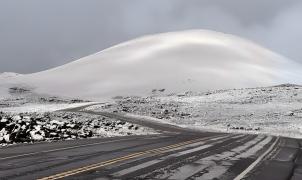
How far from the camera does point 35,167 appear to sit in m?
14.4

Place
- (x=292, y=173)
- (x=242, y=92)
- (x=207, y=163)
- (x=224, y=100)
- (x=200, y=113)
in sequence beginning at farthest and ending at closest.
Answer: (x=242, y=92) → (x=224, y=100) → (x=200, y=113) → (x=207, y=163) → (x=292, y=173)

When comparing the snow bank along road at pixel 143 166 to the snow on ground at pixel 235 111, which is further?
the snow on ground at pixel 235 111

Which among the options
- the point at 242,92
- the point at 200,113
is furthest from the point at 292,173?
the point at 242,92

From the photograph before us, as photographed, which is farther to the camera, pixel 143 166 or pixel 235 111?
pixel 235 111

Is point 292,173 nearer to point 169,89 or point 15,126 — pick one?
point 15,126

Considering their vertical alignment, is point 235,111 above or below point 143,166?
above

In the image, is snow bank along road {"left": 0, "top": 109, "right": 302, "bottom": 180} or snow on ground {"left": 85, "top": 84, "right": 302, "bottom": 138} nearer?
snow bank along road {"left": 0, "top": 109, "right": 302, "bottom": 180}

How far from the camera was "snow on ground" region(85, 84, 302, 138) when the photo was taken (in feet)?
234

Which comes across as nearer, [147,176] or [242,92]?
[147,176]

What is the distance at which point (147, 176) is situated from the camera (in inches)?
526

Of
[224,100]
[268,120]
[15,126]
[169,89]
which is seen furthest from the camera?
[169,89]

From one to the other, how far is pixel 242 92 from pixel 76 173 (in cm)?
10736

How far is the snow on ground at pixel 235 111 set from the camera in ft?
234

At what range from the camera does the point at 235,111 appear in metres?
88.7
